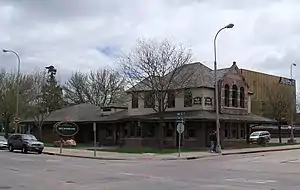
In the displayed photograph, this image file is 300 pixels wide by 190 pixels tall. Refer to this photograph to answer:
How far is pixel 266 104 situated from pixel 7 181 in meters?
51.1

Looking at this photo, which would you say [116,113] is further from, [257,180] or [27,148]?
[257,180]

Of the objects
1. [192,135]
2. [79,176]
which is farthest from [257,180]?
[192,135]

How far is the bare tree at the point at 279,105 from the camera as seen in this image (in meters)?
58.1

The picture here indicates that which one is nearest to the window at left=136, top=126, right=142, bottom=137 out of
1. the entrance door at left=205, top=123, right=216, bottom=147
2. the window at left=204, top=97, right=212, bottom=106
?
the entrance door at left=205, top=123, right=216, bottom=147

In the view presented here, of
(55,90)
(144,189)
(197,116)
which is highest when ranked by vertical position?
(55,90)

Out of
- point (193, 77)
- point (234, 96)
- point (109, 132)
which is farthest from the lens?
point (109, 132)

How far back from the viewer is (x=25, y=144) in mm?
40000

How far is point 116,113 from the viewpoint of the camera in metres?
55.9

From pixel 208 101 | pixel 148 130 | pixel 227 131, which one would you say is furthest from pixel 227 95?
pixel 148 130

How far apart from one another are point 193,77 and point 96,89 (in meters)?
35.4

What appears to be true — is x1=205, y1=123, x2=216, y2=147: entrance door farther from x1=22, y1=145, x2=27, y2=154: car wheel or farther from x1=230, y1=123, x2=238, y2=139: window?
x1=22, y1=145, x2=27, y2=154: car wheel

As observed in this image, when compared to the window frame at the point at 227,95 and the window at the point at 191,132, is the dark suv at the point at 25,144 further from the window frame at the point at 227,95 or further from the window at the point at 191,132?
the window frame at the point at 227,95

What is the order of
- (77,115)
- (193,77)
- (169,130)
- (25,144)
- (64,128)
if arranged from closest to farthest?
(25,144) < (64,128) < (169,130) < (193,77) < (77,115)

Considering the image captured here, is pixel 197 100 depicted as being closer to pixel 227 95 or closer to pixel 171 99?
pixel 171 99
